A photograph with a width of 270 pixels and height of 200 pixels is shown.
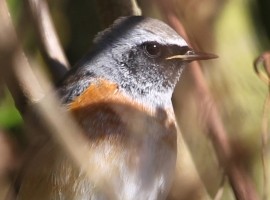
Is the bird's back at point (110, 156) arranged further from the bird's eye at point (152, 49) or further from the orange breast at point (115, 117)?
the bird's eye at point (152, 49)

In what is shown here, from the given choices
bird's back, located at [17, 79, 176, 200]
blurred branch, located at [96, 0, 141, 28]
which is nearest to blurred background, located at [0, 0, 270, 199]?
blurred branch, located at [96, 0, 141, 28]

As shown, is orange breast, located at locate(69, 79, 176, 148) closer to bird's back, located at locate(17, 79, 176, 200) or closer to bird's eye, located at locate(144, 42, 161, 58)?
bird's back, located at locate(17, 79, 176, 200)

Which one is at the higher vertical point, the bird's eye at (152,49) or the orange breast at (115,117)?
the bird's eye at (152,49)

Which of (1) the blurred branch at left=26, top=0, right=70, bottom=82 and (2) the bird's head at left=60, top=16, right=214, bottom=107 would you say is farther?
(2) the bird's head at left=60, top=16, right=214, bottom=107

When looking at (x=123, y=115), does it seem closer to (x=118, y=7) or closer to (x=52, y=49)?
(x=52, y=49)

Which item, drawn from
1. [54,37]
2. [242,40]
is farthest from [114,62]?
[242,40]

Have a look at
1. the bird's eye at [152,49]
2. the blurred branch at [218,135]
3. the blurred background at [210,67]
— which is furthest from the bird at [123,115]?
the blurred branch at [218,135]

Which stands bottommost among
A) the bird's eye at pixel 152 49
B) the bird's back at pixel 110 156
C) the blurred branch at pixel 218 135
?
the bird's back at pixel 110 156
